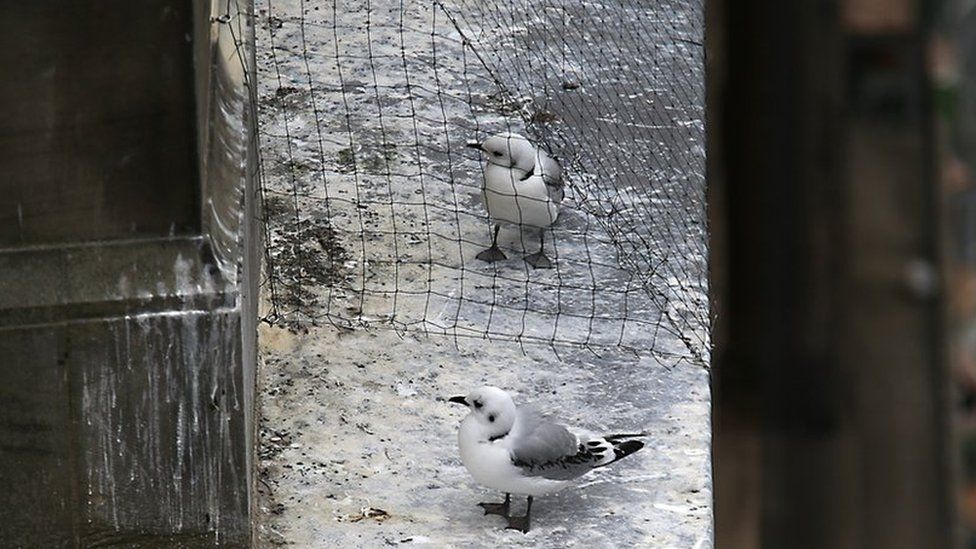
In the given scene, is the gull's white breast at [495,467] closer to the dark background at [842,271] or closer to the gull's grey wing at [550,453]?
the gull's grey wing at [550,453]

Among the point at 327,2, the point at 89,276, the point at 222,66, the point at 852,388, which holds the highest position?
the point at 327,2

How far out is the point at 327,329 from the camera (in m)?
4.64

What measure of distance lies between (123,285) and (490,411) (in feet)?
3.19

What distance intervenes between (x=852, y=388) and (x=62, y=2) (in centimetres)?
1050

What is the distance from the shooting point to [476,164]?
17.3 ft

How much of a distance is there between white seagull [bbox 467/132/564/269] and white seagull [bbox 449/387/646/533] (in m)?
0.97

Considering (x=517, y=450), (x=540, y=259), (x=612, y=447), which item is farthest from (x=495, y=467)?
(x=540, y=259)

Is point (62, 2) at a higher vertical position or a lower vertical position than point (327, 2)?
lower

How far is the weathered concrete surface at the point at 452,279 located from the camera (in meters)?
4.15

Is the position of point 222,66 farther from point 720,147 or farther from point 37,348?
point 720,147

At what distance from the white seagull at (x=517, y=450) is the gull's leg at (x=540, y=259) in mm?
947

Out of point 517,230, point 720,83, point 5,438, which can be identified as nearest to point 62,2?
point 5,438

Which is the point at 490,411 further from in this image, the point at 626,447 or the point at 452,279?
the point at 452,279

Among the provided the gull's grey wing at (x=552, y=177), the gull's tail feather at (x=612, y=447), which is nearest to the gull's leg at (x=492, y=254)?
the gull's grey wing at (x=552, y=177)
